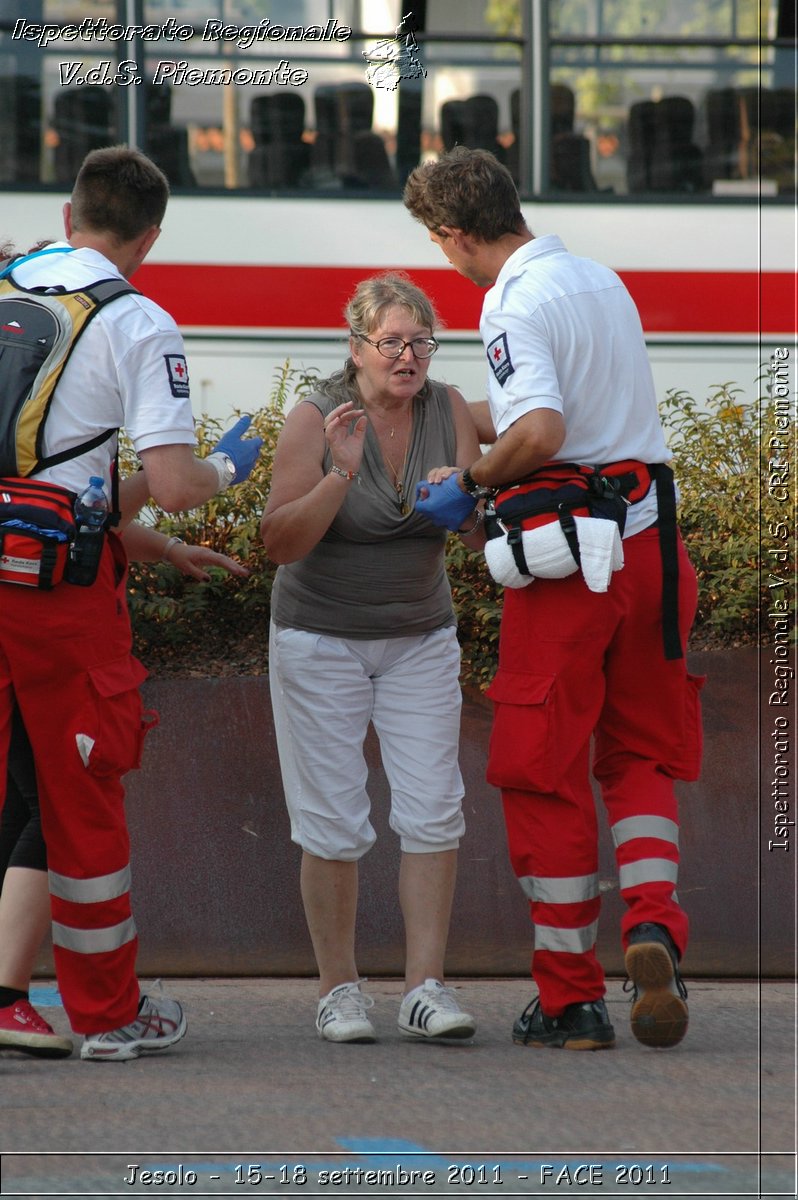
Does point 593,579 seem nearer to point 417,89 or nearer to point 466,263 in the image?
point 466,263

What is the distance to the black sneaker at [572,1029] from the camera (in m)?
3.47

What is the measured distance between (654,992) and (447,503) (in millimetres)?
1170

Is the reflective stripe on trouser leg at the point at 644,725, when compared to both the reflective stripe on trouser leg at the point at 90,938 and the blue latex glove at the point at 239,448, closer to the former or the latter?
the blue latex glove at the point at 239,448

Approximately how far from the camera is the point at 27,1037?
3.40m

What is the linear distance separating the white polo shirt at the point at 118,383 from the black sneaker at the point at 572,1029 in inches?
60.8

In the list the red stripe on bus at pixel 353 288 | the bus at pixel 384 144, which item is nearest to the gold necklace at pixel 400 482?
the bus at pixel 384 144

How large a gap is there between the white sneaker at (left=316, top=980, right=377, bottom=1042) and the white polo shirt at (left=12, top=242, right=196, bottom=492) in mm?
1374

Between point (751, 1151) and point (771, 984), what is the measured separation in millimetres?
1615

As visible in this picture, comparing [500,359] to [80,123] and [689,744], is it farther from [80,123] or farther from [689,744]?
[80,123]

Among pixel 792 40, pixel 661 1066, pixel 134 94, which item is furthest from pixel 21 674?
pixel 792 40

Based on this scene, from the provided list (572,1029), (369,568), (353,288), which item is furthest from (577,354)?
(353,288)

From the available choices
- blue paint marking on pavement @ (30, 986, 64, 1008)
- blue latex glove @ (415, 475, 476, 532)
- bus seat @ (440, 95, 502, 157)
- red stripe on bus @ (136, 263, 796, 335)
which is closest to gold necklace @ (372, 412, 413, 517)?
blue latex glove @ (415, 475, 476, 532)

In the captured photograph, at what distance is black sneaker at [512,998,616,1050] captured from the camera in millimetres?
3473

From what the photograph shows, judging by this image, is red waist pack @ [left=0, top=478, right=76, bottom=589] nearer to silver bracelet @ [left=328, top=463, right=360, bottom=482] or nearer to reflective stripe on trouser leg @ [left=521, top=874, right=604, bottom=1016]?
silver bracelet @ [left=328, top=463, right=360, bottom=482]
